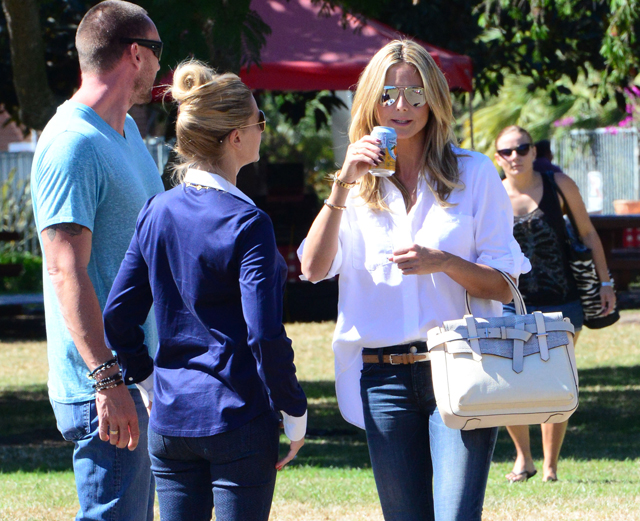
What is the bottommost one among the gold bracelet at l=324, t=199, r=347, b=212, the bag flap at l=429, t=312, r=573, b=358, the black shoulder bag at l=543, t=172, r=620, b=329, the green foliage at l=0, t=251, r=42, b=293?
the green foliage at l=0, t=251, r=42, b=293

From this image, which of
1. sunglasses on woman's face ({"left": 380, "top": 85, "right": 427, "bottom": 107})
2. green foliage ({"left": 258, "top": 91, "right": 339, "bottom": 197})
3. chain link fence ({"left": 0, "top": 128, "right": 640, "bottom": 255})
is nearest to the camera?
sunglasses on woman's face ({"left": 380, "top": 85, "right": 427, "bottom": 107})

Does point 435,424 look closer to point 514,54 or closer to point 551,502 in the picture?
point 551,502

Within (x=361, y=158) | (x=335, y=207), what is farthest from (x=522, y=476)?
(x=361, y=158)

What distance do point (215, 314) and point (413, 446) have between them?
818mm

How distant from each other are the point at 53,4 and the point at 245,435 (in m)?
8.74

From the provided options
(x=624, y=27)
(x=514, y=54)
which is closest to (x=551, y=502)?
(x=624, y=27)

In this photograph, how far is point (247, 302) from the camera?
2.27 meters

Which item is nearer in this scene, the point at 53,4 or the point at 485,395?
the point at 485,395

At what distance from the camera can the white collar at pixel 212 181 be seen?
2.43 metres

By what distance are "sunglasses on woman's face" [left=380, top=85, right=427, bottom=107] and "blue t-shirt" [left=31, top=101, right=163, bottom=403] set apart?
810 mm

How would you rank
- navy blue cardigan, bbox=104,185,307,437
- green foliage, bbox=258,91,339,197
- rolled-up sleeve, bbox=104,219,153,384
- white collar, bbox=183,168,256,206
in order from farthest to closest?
green foliage, bbox=258,91,339,197
rolled-up sleeve, bbox=104,219,153,384
white collar, bbox=183,168,256,206
navy blue cardigan, bbox=104,185,307,437

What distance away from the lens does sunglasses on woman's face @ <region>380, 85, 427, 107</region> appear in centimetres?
281

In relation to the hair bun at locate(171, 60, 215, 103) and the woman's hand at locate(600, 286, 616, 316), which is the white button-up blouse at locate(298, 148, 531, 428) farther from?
the woman's hand at locate(600, 286, 616, 316)

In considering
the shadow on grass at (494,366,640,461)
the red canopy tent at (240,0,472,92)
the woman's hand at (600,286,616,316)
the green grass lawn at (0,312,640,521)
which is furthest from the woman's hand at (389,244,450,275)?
the red canopy tent at (240,0,472,92)
